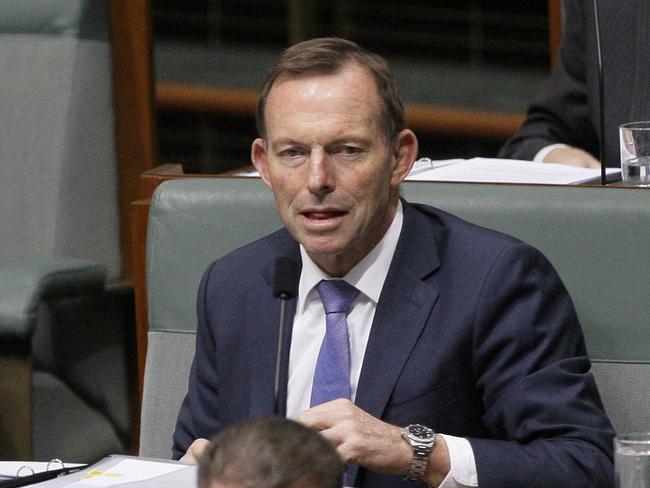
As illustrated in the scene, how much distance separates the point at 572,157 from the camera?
2.30 metres

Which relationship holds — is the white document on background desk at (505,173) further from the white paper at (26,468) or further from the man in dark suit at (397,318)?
the white paper at (26,468)

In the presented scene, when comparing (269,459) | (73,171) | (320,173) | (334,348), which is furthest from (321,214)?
(73,171)

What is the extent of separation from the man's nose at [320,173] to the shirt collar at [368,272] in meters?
0.12

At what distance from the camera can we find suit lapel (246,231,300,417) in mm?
1591

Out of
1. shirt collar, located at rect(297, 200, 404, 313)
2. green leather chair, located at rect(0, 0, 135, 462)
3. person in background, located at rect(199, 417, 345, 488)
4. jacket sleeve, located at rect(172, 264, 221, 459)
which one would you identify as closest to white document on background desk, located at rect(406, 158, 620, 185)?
shirt collar, located at rect(297, 200, 404, 313)

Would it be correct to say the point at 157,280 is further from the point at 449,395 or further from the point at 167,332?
the point at 449,395

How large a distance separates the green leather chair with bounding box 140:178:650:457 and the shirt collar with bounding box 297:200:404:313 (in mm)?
158

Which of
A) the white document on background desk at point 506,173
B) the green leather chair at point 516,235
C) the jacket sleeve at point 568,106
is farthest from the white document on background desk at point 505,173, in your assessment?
the jacket sleeve at point 568,106

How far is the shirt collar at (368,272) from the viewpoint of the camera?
159cm

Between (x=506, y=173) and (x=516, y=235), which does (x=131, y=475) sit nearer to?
(x=516, y=235)

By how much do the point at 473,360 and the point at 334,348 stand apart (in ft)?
0.52

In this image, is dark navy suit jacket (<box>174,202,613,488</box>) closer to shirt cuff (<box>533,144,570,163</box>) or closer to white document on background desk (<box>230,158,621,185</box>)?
white document on background desk (<box>230,158,621,185</box>)

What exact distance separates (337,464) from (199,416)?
2.78 ft

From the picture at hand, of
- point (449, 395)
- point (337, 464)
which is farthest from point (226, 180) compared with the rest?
point (337, 464)
